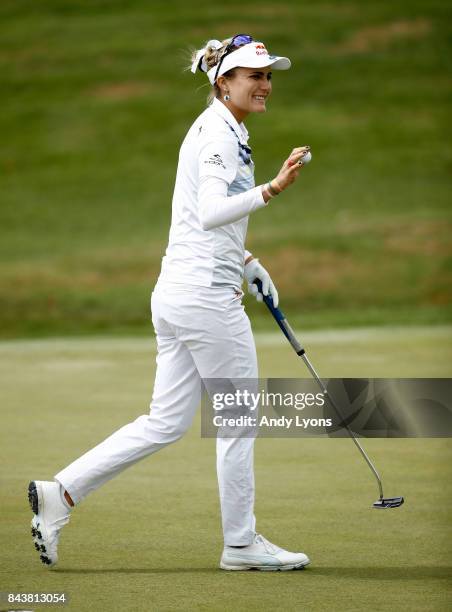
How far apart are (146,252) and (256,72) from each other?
61.4ft

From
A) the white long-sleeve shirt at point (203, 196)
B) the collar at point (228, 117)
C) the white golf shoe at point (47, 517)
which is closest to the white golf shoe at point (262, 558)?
the white golf shoe at point (47, 517)

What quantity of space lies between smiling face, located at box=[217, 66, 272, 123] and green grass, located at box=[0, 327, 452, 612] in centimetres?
176

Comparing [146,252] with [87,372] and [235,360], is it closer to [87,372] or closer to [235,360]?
[87,372]

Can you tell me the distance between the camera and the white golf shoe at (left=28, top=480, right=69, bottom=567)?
4.91m

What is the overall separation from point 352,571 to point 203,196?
151 centimetres

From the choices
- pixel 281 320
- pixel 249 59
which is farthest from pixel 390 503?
pixel 249 59

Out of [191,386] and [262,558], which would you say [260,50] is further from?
[262,558]

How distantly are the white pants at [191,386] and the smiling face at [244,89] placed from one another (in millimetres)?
709

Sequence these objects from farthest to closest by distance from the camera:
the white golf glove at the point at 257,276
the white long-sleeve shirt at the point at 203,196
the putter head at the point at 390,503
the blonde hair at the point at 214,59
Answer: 1. the white golf glove at the point at 257,276
2. the putter head at the point at 390,503
3. the blonde hair at the point at 214,59
4. the white long-sleeve shirt at the point at 203,196

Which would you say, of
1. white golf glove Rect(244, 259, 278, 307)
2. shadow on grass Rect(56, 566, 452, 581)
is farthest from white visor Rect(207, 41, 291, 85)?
shadow on grass Rect(56, 566, 452, 581)

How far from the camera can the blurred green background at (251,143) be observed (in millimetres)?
20750

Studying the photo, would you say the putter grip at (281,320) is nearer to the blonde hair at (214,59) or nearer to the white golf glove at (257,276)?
the white golf glove at (257,276)

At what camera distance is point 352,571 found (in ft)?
16.1

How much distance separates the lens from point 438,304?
2042cm
